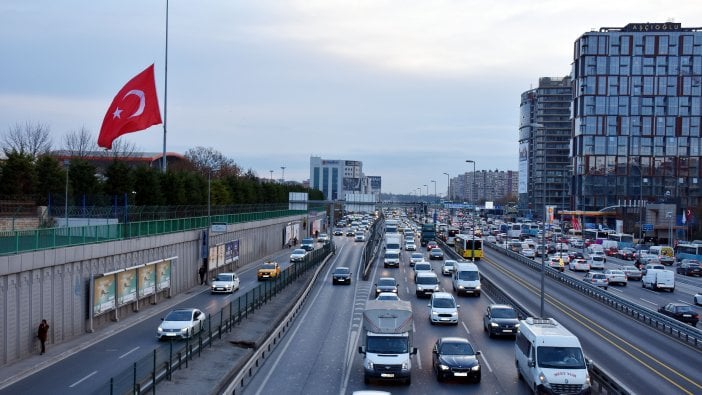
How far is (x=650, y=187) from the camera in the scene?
14438cm

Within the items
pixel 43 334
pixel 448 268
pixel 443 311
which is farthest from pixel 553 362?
pixel 448 268

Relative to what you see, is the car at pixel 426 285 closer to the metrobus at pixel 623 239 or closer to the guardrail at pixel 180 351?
the guardrail at pixel 180 351

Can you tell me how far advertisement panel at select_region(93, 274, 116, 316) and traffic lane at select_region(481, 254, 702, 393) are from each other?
22.6 metres

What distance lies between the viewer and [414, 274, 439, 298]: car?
152ft

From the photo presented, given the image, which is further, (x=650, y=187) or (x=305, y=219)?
(x=650, y=187)

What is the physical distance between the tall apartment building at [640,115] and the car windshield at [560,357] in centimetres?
13063

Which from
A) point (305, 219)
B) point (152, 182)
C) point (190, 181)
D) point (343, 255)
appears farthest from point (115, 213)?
point (305, 219)

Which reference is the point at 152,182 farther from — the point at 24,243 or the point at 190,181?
the point at 24,243

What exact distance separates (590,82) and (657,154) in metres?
20.0

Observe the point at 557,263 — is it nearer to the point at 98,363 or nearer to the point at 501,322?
the point at 501,322

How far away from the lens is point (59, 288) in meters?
30.7

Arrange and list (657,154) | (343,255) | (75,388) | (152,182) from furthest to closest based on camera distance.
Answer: (657,154), (343,255), (152,182), (75,388)

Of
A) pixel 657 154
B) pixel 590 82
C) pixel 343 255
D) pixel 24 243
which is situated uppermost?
pixel 590 82

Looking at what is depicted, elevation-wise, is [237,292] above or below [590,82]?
below
